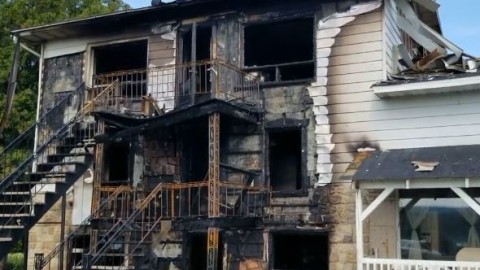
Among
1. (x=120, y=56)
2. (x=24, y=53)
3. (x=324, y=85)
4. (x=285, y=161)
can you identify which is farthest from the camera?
(x=24, y=53)

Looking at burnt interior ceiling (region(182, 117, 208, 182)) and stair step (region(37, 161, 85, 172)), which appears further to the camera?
burnt interior ceiling (region(182, 117, 208, 182))

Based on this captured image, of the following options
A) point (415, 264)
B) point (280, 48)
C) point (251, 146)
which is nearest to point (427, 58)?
point (251, 146)

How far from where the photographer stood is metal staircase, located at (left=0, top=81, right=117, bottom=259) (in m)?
13.3

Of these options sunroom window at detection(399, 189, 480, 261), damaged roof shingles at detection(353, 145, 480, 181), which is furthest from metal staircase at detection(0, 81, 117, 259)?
sunroom window at detection(399, 189, 480, 261)

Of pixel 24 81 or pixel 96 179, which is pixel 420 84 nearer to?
pixel 96 179

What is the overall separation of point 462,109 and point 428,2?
4.65m

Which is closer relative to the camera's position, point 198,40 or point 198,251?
point 198,251

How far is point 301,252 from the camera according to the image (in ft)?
55.9

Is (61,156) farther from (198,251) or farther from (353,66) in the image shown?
(353,66)

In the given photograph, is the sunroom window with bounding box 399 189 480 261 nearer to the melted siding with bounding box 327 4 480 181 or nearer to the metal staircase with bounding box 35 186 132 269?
the melted siding with bounding box 327 4 480 181

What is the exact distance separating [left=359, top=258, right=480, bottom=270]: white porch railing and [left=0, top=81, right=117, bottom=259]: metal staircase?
7041 millimetres

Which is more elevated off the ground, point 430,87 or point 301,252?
point 430,87

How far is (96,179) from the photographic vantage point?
14.6 metres

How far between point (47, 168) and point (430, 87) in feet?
30.2
